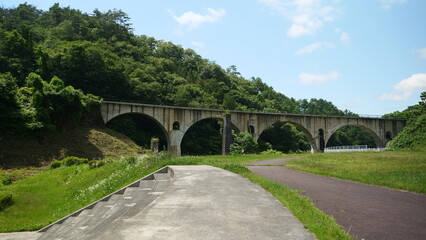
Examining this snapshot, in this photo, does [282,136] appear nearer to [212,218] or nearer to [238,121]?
[238,121]

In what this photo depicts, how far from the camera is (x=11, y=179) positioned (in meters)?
18.3

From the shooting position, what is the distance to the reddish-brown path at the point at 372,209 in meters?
5.42

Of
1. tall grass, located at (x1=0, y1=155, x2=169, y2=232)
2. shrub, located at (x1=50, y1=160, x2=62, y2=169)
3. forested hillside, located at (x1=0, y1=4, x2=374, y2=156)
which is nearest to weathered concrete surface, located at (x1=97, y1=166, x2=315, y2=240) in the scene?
tall grass, located at (x1=0, y1=155, x2=169, y2=232)

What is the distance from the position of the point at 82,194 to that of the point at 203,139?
39677 mm

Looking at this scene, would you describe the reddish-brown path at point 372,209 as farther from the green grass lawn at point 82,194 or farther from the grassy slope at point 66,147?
the grassy slope at point 66,147

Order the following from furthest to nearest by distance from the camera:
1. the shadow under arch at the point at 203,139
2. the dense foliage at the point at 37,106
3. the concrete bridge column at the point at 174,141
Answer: the shadow under arch at the point at 203,139
the concrete bridge column at the point at 174,141
the dense foliage at the point at 37,106

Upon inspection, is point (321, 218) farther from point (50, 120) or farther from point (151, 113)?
point (151, 113)

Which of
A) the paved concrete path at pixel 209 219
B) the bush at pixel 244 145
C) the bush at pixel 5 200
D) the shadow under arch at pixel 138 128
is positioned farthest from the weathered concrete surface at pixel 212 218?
the shadow under arch at pixel 138 128

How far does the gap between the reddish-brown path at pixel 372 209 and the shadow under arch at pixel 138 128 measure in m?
31.4

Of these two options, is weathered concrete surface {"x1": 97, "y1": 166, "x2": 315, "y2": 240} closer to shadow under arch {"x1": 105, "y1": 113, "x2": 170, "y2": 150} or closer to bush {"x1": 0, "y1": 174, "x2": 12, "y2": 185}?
bush {"x1": 0, "y1": 174, "x2": 12, "y2": 185}

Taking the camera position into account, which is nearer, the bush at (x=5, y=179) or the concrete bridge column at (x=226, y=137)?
the bush at (x=5, y=179)

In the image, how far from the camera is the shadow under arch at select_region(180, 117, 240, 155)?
48.9 meters

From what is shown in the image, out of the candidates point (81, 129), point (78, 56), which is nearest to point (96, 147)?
point (81, 129)

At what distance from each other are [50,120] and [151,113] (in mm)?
12681
